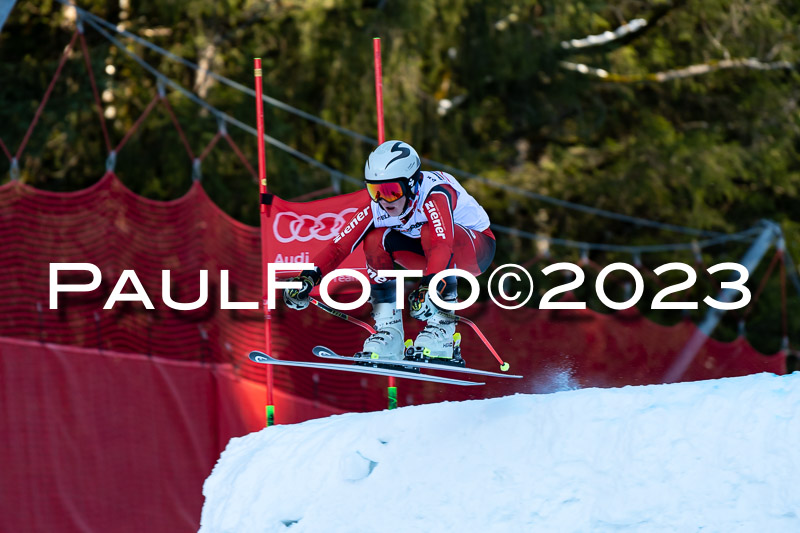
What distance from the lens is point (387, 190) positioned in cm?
538

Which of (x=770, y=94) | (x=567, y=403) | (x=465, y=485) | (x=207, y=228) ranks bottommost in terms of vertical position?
(x=465, y=485)

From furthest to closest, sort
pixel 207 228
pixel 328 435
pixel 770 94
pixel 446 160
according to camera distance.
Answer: pixel 770 94 < pixel 446 160 < pixel 207 228 < pixel 328 435

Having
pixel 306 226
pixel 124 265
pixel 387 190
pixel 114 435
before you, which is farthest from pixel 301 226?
pixel 124 265

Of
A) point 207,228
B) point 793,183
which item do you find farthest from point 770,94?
point 207,228

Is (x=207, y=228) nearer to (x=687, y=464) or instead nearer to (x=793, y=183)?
(x=687, y=464)

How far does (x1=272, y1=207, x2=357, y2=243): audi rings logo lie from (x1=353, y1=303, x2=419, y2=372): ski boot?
81 cm

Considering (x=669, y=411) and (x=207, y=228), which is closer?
(x=669, y=411)

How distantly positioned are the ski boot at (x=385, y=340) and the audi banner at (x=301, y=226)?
75cm

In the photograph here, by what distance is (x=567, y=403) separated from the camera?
500 cm

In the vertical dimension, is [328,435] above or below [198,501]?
above

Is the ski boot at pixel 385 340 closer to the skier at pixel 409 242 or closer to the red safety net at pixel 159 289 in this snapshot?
the skier at pixel 409 242

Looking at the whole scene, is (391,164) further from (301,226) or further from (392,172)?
(301,226)

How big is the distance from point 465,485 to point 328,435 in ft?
3.20

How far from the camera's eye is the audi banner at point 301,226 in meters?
6.48
